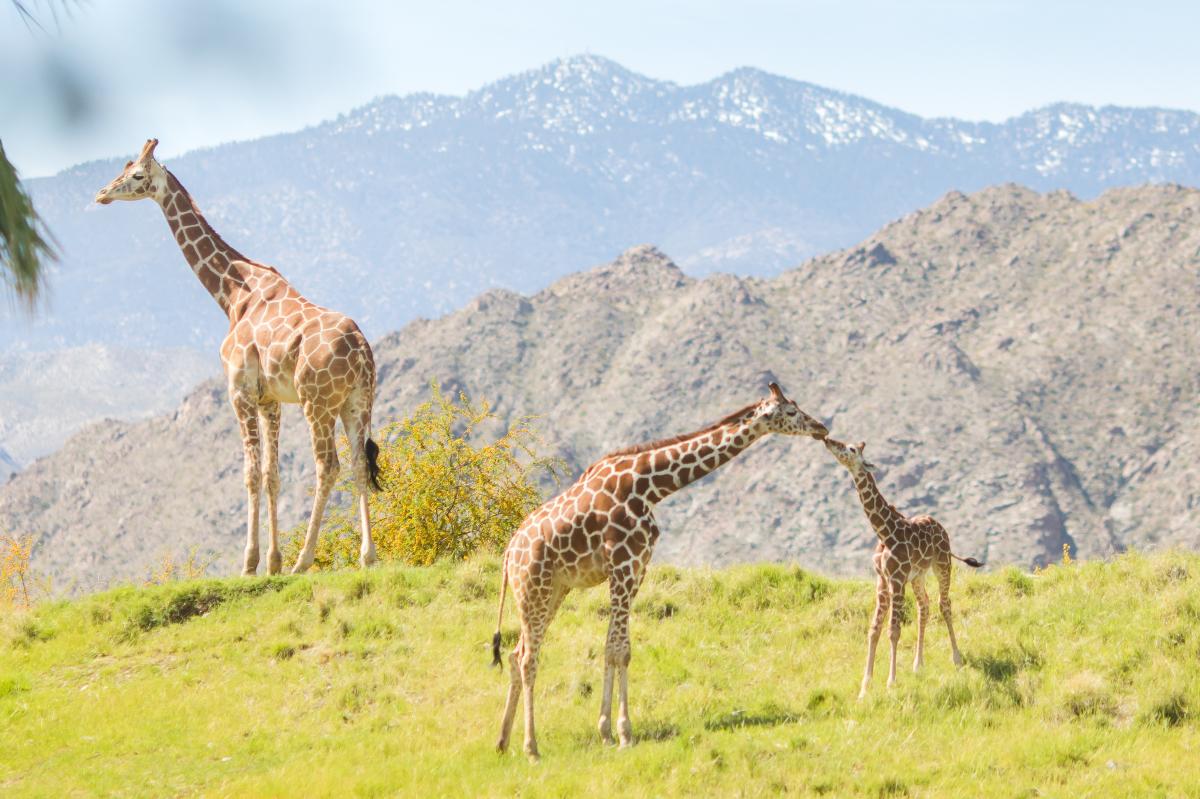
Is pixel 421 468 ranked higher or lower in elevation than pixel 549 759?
higher

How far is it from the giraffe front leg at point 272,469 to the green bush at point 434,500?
3402 mm

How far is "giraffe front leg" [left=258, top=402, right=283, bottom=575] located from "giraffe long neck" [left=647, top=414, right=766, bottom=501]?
25.7 feet

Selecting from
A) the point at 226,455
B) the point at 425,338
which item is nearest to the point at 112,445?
the point at 226,455

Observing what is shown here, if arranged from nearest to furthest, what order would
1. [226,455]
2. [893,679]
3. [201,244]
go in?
[893,679], [201,244], [226,455]

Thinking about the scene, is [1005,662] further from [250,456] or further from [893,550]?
[250,456]

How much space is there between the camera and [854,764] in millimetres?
12070

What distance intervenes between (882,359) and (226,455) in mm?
81435

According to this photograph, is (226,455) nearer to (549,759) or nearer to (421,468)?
(421,468)

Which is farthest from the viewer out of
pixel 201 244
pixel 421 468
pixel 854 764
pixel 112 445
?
pixel 112 445

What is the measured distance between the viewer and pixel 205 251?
2033 centimetres

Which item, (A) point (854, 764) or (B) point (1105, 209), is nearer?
(A) point (854, 764)

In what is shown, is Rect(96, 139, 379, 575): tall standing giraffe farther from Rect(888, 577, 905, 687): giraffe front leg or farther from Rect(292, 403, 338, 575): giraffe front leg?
Rect(888, 577, 905, 687): giraffe front leg

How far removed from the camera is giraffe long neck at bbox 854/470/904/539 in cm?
1429

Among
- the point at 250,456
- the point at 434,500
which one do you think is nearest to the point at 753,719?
the point at 250,456
